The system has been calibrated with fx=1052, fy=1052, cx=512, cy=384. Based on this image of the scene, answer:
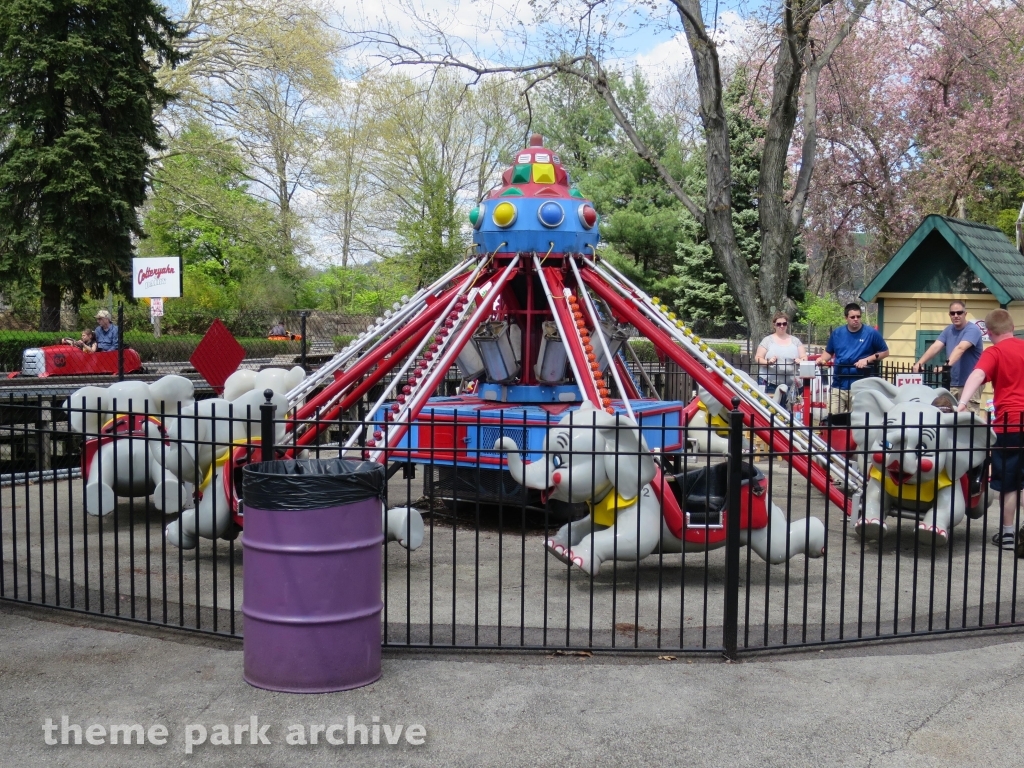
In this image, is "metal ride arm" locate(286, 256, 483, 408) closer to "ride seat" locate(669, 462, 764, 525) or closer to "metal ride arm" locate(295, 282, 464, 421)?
"metal ride arm" locate(295, 282, 464, 421)

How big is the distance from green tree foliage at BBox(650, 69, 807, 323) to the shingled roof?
1673cm

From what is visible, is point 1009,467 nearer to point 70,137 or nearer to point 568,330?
point 568,330

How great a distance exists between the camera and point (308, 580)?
5.09 meters

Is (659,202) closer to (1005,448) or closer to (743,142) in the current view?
(743,142)

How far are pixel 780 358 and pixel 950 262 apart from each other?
386 cm

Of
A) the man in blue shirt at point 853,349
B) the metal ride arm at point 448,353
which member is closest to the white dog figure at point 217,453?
the metal ride arm at point 448,353

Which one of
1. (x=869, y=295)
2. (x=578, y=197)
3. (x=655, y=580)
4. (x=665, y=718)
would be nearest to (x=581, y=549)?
(x=655, y=580)

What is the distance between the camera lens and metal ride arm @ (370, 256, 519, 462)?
908 centimetres

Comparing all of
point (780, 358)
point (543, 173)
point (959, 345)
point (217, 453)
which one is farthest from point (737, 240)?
point (217, 453)

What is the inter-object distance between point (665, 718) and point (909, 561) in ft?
14.4

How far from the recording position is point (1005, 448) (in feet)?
21.7

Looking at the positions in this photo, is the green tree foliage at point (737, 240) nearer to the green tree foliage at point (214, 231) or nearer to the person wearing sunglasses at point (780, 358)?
the green tree foliage at point (214, 231)

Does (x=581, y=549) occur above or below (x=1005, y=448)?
below

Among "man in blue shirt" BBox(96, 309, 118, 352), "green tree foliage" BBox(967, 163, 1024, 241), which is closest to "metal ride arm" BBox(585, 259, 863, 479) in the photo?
"man in blue shirt" BBox(96, 309, 118, 352)
